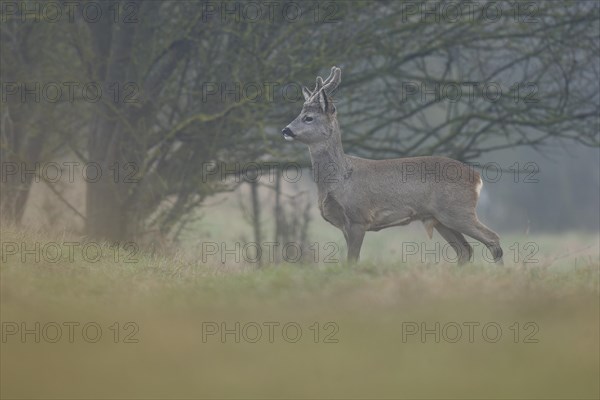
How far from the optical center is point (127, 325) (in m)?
8.96

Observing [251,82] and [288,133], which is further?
[251,82]

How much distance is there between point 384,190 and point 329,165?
78 centimetres

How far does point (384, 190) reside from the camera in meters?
12.7

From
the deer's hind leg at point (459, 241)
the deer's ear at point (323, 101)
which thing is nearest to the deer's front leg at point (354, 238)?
the deer's hind leg at point (459, 241)

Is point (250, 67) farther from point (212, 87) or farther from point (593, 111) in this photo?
Result: point (593, 111)

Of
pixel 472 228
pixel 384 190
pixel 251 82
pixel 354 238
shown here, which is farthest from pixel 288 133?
pixel 251 82

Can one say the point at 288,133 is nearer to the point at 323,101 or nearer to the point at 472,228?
the point at 323,101

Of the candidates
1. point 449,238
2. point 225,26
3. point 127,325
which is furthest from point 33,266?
point 225,26

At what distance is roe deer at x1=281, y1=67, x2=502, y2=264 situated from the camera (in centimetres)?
1252

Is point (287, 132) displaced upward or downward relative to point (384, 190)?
upward

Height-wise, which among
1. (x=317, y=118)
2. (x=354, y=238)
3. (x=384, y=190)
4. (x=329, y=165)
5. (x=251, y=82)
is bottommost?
(x=354, y=238)

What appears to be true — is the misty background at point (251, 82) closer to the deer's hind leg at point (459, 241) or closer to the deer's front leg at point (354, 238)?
the deer's hind leg at point (459, 241)

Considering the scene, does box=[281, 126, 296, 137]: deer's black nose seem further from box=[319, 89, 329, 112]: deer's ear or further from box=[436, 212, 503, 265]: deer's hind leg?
box=[436, 212, 503, 265]: deer's hind leg

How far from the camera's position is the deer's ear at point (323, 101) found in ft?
41.7
